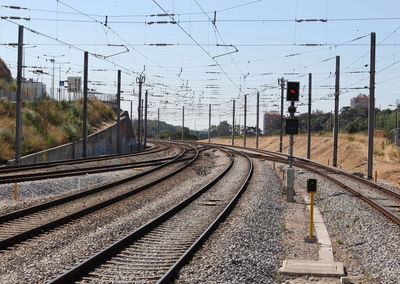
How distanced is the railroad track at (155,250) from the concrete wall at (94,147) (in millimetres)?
19472

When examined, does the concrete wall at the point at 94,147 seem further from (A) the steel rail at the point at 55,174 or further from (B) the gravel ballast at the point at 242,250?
(B) the gravel ballast at the point at 242,250

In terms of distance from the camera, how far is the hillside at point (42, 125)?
3853 cm

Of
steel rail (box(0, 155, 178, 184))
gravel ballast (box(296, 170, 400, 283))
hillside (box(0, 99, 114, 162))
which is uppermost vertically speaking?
hillside (box(0, 99, 114, 162))

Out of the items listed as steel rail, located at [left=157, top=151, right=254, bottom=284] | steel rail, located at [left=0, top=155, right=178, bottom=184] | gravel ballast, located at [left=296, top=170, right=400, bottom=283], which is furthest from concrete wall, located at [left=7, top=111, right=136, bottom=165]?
gravel ballast, located at [left=296, top=170, right=400, bottom=283]

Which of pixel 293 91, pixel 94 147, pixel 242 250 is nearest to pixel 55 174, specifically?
pixel 293 91

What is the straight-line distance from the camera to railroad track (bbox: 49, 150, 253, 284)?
9328 millimetres

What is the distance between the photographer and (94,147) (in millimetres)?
51094

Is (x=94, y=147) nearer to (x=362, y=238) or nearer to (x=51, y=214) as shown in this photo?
(x=51, y=214)

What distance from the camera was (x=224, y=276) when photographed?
31.1ft

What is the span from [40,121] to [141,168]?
17.7 meters

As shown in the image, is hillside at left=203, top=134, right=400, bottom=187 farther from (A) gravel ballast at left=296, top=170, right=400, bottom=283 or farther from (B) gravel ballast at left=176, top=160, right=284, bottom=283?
(B) gravel ballast at left=176, top=160, right=284, bottom=283

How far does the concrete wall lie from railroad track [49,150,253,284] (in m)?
19.5

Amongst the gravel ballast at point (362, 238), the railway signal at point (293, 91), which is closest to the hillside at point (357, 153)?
the gravel ballast at point (362, 238)

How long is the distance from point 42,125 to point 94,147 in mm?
5701
